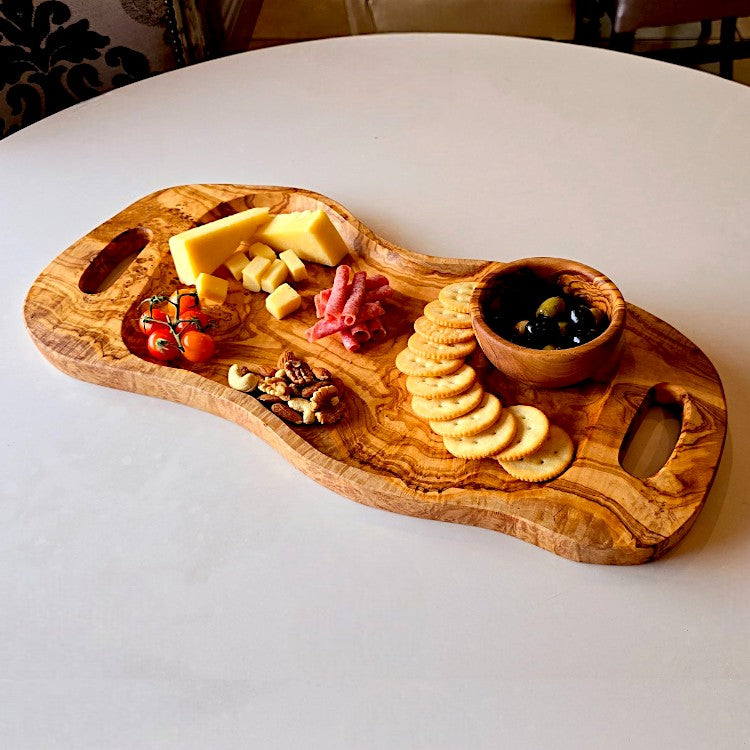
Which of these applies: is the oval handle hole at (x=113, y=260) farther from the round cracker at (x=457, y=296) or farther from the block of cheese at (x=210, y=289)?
the round cracker at (x=457, y=296)

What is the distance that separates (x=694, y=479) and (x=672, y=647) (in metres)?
0.22

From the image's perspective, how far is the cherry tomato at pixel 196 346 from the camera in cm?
138

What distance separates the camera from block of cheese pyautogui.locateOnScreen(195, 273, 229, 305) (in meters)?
1.50

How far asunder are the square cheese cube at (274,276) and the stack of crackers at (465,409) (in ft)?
0.95

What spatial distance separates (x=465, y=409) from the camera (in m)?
1.21

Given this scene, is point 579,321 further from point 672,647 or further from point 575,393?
point 672,647

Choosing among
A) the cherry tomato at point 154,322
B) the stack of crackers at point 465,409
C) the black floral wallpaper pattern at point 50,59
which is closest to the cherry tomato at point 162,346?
the cherry tomato at point 154,322

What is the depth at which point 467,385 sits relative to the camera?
124cm

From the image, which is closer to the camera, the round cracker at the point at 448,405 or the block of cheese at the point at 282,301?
the round cracker at the point at 448,405

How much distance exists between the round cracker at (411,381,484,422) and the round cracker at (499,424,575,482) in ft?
0.32

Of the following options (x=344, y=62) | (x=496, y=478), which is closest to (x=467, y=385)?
(x=496, y=478)

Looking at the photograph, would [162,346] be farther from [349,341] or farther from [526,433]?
[526,433]

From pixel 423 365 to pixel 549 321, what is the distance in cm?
20

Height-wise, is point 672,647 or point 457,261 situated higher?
point 457,261
